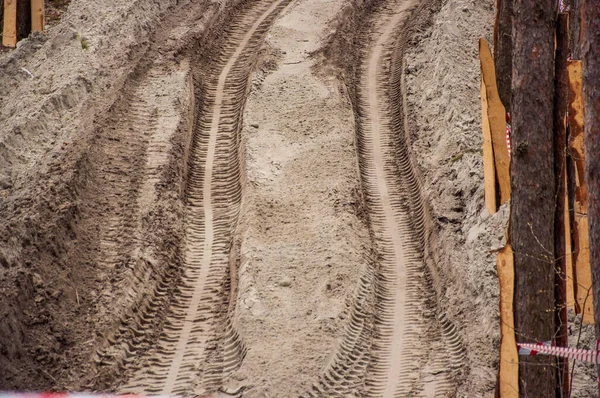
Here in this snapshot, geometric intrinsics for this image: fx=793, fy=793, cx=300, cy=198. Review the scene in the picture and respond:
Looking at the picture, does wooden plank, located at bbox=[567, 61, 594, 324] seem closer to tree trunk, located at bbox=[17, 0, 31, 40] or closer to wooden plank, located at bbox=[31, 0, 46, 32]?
wooden plank, located at bbox=[31, 0, 46, 32]

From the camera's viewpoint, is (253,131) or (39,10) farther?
(39,10)

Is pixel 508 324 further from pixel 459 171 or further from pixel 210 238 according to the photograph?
pixel 210 238

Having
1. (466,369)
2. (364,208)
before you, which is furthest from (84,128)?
(466,369)

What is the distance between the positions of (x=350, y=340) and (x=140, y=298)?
3005 mm

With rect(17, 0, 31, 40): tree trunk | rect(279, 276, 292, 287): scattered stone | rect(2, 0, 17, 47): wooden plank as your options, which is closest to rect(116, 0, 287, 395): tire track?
rect(279, 276, 292, 287): scattered stone

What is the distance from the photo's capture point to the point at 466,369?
9.66 metres

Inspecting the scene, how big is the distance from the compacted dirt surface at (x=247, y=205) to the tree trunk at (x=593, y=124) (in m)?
3.83

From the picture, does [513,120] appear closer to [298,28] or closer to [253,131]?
[253,131]

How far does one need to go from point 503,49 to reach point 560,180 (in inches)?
212

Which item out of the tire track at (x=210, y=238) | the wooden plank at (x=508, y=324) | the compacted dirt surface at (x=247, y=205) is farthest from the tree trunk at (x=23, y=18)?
the wooden plank at (x=508, y=324)

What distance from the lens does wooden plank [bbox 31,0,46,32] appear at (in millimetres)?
18047

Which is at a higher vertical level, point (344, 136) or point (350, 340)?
point (344, 136)

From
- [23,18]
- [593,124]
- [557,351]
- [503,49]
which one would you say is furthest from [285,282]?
[23,18]

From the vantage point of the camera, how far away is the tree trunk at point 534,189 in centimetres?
786
